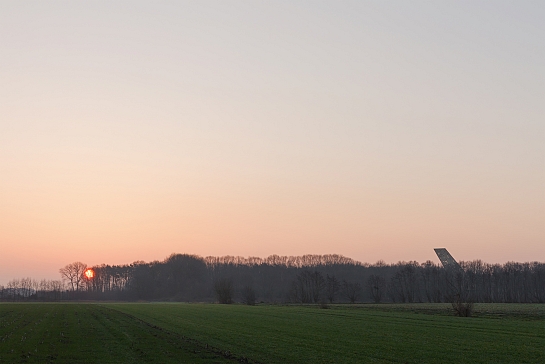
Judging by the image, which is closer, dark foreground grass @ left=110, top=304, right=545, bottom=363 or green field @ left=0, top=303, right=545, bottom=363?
green field @ left=0, top=303, right=545, bottom=363

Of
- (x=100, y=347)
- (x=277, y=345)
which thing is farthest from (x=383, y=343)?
(x=100, y=347)

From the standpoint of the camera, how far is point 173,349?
1035 inches

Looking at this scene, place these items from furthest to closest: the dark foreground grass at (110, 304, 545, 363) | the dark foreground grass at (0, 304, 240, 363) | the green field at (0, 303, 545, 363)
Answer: the dark foreground grass at (110, 304, 545, 363) → the green field at (0, 303, 545, 363) → the dark foreground grass at (0, 304, 240, 363)

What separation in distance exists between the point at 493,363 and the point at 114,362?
1691 centimetres

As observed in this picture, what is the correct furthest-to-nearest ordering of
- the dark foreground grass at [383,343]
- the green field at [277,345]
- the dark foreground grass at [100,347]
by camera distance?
the dark foreground grass at [383,343]
the green field at [277,345]
the dark foreground grass at [100,347]

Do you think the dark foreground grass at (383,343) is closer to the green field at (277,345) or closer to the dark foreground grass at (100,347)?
the green field at (277,345)

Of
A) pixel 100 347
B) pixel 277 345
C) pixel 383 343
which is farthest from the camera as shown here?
pixel 383 343

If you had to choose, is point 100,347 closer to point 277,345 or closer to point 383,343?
point 277,345

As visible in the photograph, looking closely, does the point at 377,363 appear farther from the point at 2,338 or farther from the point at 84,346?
the point at 2,338

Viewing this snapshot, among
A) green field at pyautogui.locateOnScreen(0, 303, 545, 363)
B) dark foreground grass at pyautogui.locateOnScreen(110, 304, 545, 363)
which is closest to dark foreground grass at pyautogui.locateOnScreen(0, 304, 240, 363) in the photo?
green field at pyautogui.locateOnScreen(0, 303, 545, 363)

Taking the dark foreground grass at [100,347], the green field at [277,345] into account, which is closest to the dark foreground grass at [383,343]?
the green field at [277,345]

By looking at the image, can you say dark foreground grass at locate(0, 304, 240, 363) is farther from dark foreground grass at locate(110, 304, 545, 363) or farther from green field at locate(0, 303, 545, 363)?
dark foreground grass at locate(110, 304, 545, 363)

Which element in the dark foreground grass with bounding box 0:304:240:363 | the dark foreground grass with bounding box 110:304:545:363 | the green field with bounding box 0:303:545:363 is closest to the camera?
the dark foreground grass with bounding box 0:304:240:363

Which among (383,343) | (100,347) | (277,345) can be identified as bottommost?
(383,343)
